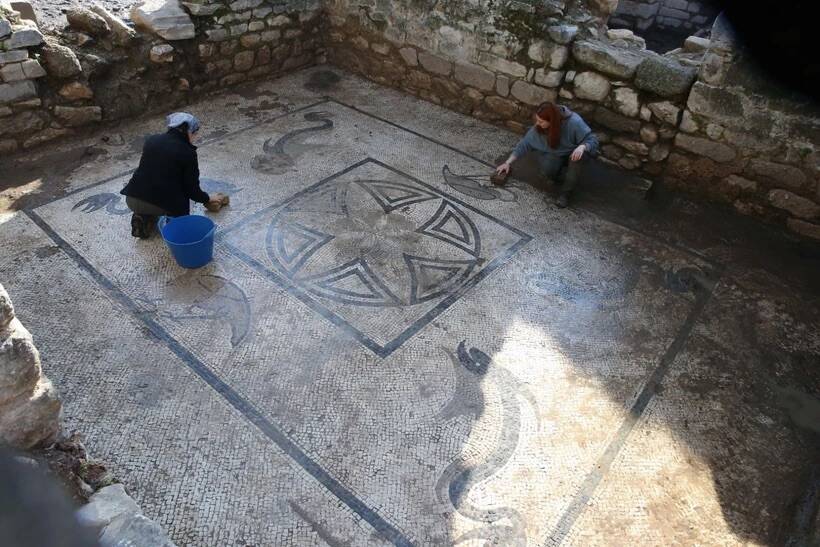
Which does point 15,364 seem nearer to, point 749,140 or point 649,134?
point 649,134

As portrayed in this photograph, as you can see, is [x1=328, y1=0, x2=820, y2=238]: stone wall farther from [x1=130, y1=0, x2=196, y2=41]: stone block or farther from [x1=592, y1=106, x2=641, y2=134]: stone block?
[x1=130, y1=0, x2=196, y2=41]: stone block

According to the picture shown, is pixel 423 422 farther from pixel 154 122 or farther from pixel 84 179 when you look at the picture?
pixel 154 122

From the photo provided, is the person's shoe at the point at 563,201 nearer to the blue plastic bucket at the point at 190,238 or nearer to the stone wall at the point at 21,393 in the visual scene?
the blue plastic bucket at the point at 190,238

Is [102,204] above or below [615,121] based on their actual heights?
below

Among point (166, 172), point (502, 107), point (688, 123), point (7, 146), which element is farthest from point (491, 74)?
point (7, 146)

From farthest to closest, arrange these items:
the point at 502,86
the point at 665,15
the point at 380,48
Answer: the point at 665,15, the point at 380,48, the point at 502,86

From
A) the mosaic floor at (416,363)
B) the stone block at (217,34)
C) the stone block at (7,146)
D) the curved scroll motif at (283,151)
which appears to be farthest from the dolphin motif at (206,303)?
the stone block at (217,34)

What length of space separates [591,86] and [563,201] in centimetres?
112

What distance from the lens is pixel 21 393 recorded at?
6.09ft

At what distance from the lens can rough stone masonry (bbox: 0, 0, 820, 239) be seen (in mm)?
4078

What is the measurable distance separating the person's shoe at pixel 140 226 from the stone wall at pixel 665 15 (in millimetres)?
7173

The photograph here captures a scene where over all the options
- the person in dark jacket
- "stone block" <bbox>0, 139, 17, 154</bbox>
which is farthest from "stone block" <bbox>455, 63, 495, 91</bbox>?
"stone block" <bbox>0, 139, 17, 154</bbox>

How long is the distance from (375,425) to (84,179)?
315 cm

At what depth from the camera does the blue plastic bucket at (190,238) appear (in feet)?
11.0
